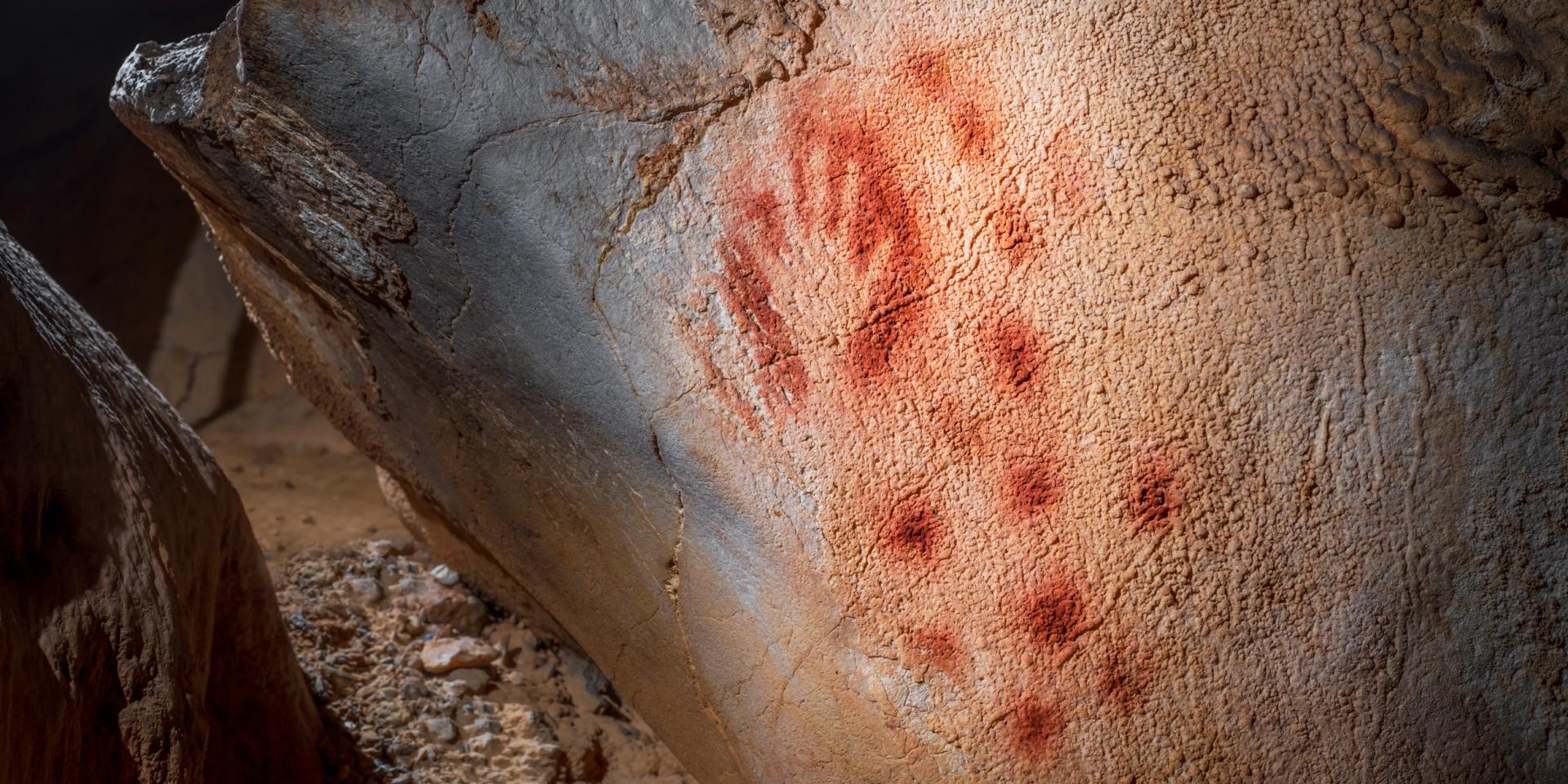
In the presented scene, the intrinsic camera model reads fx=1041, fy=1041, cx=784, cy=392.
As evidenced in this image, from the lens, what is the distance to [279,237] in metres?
1.92

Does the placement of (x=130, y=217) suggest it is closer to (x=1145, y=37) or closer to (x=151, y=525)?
(x=151, y=525)

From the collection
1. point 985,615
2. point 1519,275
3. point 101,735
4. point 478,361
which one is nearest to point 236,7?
point 478,361

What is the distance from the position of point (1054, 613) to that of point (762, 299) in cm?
62

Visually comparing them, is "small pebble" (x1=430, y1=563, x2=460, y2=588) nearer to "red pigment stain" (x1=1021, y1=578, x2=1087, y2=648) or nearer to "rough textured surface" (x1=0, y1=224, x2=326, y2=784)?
"rough textured surface" (x1=0, y1=224, x2=326, y2=784)

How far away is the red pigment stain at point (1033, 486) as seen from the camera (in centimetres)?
142

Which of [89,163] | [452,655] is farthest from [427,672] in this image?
[89,163]

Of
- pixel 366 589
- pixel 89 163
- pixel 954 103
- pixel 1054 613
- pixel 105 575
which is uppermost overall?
pixel 89 163

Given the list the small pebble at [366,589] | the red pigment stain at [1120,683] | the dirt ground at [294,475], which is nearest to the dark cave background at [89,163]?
the dirt ground at [294,475]

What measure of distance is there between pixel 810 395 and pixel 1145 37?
68 cm

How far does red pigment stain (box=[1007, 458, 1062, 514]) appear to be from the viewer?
1422 millimetres

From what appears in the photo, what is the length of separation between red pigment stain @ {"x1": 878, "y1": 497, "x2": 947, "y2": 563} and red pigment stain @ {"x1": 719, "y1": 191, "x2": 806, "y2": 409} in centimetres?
23

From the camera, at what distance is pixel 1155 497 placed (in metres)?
1.37

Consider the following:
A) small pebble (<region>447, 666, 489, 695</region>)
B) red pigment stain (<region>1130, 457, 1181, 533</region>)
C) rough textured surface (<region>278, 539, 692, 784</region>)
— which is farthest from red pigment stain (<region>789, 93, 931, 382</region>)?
small pebble (<region>447, 666, 489, 695</region>)

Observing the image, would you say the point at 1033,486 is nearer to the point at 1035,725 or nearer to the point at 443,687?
the point at 1035,725
